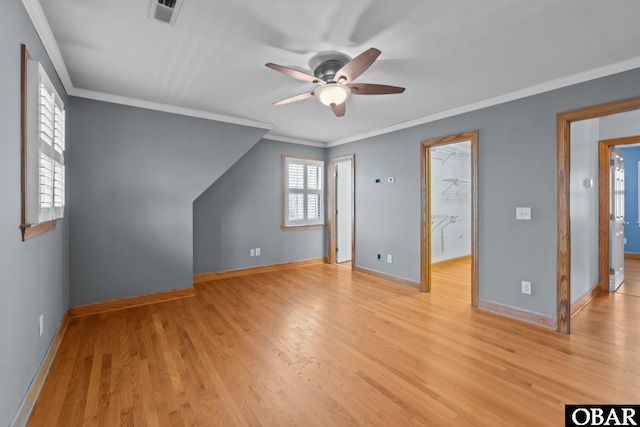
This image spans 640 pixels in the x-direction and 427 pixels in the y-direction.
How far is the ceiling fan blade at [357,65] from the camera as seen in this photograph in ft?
6.16

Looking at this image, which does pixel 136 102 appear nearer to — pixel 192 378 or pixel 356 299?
pixel 192 378

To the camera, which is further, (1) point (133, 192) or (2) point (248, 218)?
(2) point (248, 218)

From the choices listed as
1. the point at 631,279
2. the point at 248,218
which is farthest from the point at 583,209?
the point at 248,218

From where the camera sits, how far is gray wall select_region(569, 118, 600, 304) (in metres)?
3.23

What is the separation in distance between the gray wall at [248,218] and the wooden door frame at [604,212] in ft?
14.7

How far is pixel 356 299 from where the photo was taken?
3664 mm

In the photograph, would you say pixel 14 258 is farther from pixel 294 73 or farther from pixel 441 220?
pixel 441 220

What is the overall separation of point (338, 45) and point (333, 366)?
2467 mm

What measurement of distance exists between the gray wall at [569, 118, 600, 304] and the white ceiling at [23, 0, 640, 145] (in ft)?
3.70

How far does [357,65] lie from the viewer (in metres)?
2.04

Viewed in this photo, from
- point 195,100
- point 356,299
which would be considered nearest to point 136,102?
point 195,100

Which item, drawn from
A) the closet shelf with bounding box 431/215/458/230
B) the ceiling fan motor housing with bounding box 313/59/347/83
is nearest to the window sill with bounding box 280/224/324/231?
the closet shelf with bounding box 431/215/458/230

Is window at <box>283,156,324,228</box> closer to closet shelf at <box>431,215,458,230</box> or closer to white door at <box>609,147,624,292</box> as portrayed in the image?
closet shelf at <box>431,215,458,230</box>

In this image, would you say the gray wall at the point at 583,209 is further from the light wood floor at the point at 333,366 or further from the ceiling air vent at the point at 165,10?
the ceiling air vent at the point at 165,10
